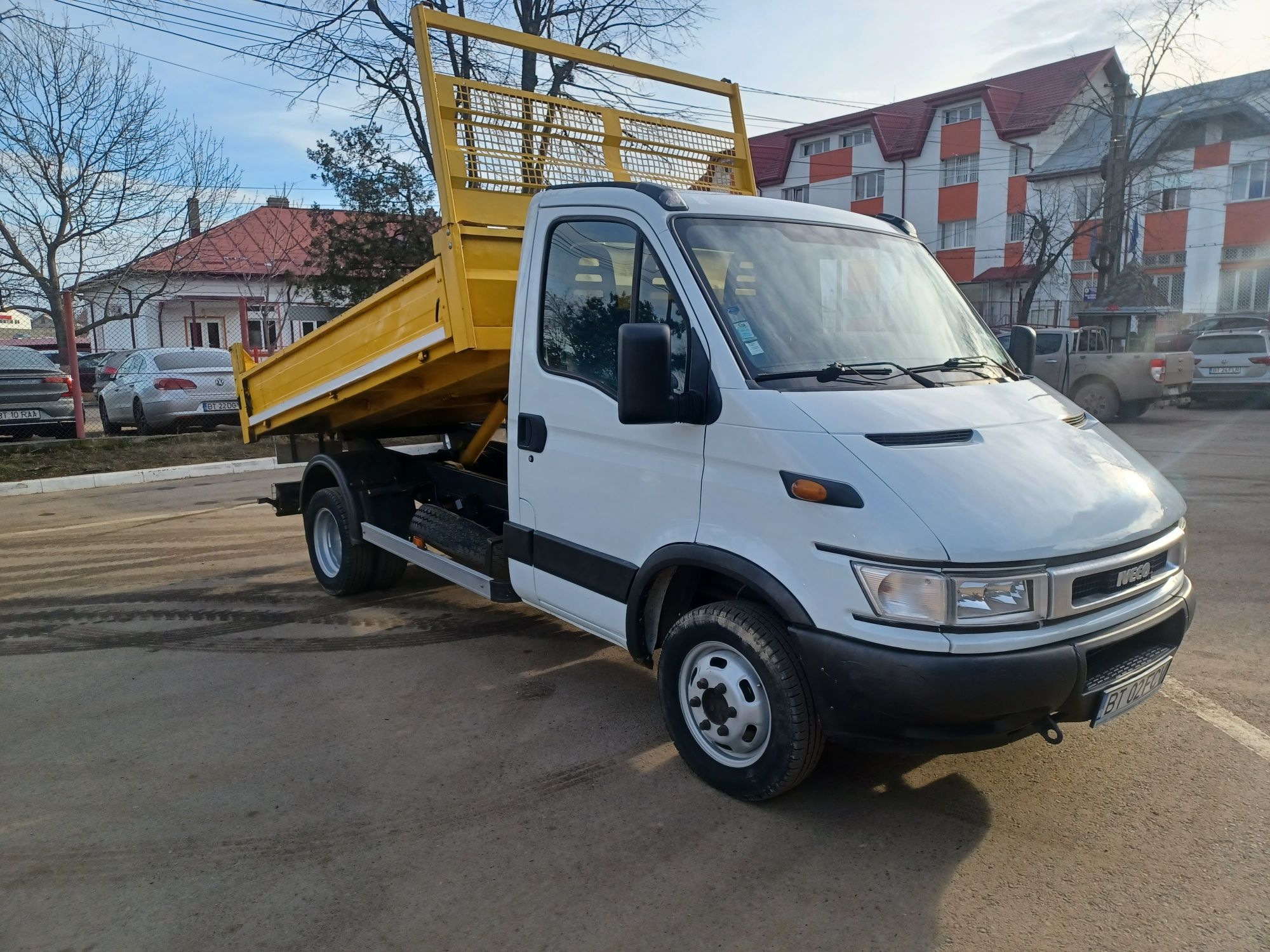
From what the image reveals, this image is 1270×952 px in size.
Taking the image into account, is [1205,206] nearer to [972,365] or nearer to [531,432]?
[972,365]

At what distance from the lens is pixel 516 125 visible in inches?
201

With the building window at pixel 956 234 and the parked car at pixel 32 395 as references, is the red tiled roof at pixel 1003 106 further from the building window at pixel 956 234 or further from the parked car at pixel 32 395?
the parked car at pixel 32 395

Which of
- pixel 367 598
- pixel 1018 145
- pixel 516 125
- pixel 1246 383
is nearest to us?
pixel 516 125

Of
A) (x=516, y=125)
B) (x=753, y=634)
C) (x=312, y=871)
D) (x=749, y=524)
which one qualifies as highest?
(x=516, y=125)

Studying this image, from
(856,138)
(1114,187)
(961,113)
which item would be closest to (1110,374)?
(1114,187)

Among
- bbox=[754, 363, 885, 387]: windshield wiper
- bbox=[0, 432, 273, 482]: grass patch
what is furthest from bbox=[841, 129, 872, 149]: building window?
bbox=[754, 363, 885, 387]: windshield wiper

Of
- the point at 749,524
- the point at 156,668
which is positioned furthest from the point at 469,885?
the point at 156,668

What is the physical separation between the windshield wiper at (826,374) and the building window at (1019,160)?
41322mm

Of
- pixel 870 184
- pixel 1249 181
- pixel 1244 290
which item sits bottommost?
pixel 1244 290

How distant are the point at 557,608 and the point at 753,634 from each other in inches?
52.9

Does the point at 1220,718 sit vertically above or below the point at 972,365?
below

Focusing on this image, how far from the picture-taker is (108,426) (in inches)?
674

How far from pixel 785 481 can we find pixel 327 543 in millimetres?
4394

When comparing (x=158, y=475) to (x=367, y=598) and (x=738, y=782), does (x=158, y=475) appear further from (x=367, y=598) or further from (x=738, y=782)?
(x=738, y=782)
